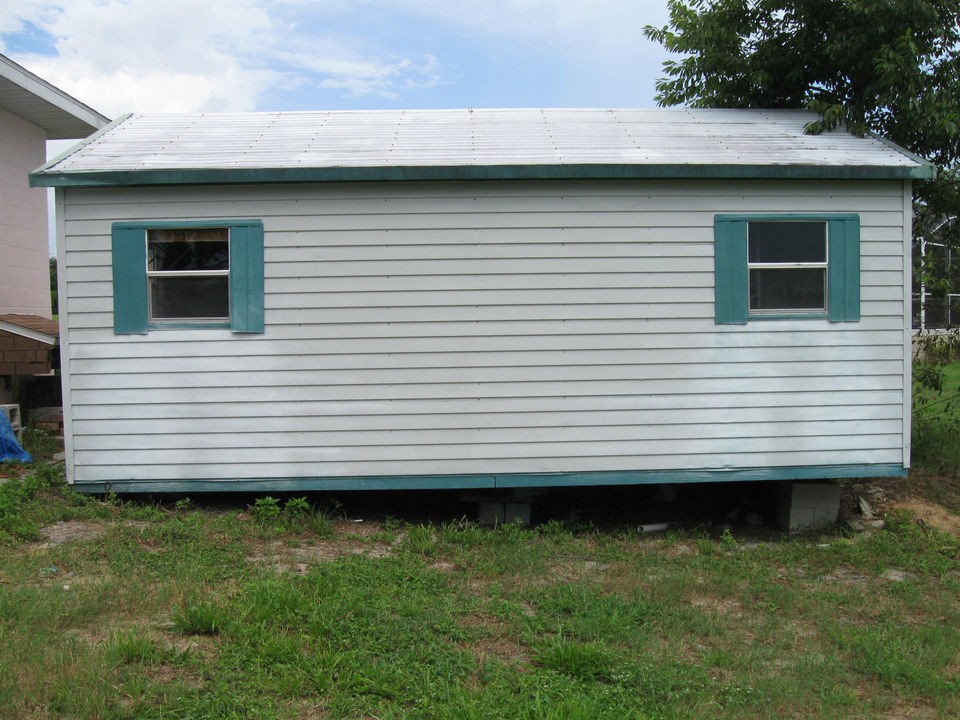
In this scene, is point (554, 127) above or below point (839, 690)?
above

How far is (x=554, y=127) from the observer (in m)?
Answer: 8.22

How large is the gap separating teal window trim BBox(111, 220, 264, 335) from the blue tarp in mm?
2360

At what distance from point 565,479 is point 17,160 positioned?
862cm

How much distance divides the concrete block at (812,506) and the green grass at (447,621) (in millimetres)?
616

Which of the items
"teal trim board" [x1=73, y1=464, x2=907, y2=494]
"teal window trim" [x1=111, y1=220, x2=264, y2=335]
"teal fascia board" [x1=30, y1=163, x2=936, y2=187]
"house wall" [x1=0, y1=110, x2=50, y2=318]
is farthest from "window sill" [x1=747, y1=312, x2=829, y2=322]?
"house wall" [x1=0, y1=110, x2=50, y2=318]

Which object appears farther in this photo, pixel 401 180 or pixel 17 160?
pixel 17 160

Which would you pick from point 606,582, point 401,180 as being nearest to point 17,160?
point 401,180

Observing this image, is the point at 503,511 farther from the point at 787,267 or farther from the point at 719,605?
the point at 787,267

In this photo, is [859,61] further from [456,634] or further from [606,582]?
[456,634]

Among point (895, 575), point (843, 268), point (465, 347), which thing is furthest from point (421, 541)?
point (843, 268)

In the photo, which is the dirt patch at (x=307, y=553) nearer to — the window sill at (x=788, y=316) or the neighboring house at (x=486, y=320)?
the neighboring house at (x=486, y=320)

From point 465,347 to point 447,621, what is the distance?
9.09ft

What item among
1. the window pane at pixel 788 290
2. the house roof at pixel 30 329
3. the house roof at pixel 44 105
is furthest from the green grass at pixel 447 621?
the house roof at pixel 44 105

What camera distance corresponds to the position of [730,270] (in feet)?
23.5
